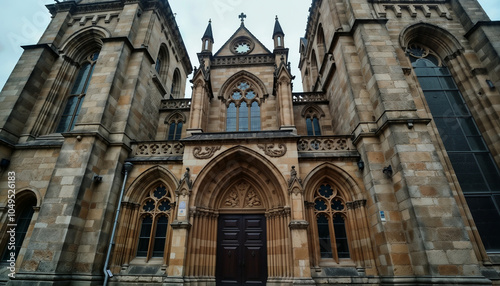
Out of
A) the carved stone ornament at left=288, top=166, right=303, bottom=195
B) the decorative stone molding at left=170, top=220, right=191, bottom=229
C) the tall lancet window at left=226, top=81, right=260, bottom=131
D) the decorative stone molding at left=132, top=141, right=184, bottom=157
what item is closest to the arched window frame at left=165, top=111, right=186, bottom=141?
the tall lancet window at left=226, top=81, right=260, bottom=131

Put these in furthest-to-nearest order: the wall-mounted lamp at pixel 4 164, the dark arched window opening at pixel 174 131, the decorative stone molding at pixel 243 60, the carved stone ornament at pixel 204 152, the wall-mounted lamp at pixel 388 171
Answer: the decorative stone molding at pixel 243 60, the dark arched window opening at pixel 174 131, the wall-mounted lamp at pixel 4 164, the carved stone ornament at pixel 204 152, the wall-mounted lamp at pixel 388 171

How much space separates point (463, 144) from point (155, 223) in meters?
13.0

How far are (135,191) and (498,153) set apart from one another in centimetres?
1455

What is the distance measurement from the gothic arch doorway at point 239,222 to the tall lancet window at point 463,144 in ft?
22.9

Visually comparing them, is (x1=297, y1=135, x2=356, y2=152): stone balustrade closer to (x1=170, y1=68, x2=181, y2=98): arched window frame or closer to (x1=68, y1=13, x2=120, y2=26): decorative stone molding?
(x1=170, y1=68, x2=181, y2=98): arched window frame

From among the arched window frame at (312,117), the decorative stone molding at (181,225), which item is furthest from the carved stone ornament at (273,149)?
the arched window frame at (312,117)

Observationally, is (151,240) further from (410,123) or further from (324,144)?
(410,123)

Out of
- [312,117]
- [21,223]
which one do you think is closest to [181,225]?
[21,223]

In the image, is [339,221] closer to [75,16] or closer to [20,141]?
[20,141]

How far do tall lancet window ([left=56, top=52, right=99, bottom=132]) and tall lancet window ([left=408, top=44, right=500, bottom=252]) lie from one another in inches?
667

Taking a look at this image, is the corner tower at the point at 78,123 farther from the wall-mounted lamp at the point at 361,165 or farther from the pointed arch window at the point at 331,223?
the wall-mounted lamp at the point at 361,165

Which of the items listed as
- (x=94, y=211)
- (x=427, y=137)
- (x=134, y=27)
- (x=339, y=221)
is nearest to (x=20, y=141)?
(x=94, y=211)

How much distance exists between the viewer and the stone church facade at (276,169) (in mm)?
7355

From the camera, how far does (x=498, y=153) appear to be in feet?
29.8
